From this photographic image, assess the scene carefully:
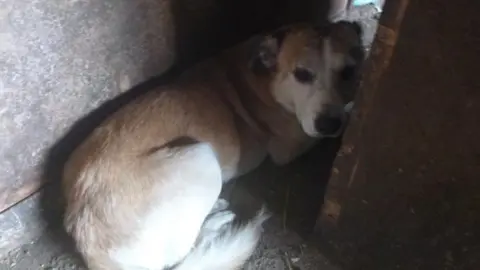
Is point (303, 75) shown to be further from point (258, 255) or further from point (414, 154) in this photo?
point (258, 255)

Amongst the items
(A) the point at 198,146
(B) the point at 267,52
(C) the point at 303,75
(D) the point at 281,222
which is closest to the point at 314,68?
(C) the point at 303,75

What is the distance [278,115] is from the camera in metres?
1.97

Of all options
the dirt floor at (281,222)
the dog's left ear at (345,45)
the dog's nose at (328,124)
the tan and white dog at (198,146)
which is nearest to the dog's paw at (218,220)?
the tan and white dog at (198,146)

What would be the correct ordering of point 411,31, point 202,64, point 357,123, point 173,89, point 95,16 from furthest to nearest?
point 202,64, point 173,89, point 95,16, point 357,123, point 411,31

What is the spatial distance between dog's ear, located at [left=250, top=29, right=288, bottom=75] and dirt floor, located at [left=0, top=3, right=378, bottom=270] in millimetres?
418

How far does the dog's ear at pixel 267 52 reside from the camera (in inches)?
70.9

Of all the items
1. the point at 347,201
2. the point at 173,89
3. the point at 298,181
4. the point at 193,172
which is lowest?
the point at 298,181

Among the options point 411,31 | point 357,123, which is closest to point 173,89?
point 357,123

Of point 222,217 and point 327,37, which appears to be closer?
point 327,37

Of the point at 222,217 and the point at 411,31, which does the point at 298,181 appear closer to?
the point at 222,217

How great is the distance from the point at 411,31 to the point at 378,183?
18.1 inches

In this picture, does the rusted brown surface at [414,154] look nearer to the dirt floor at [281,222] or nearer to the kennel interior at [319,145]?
the kennel interior at [319,145]

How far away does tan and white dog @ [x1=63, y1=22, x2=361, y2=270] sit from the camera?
64.9 inches

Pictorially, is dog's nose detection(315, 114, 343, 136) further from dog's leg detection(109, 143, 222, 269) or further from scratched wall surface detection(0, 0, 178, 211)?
scratched wall surface detection(0, 0, 178, 211)
